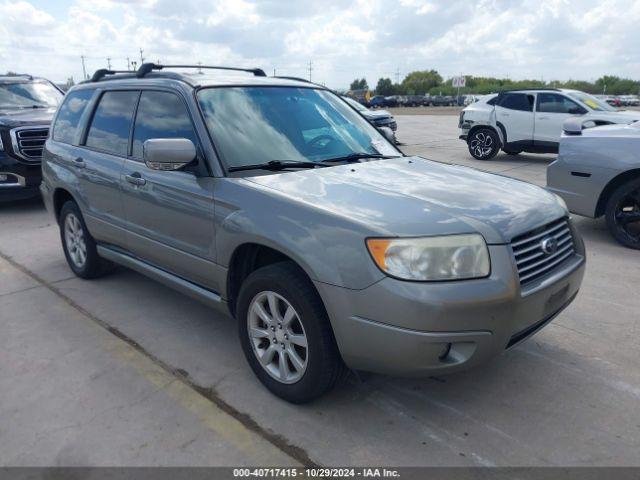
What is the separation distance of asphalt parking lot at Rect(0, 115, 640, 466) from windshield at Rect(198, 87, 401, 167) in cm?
137

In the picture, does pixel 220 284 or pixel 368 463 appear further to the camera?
pixel 220 284

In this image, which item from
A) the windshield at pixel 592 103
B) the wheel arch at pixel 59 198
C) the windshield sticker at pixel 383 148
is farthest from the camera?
the windshield at pixel 592 103

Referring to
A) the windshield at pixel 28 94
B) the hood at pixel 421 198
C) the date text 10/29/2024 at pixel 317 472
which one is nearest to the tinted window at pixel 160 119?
the hood at pixel 421 198

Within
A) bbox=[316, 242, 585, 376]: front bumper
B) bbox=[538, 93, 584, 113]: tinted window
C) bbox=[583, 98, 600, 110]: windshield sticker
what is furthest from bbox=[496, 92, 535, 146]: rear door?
bbox=[316, 242, 585, 376]: front bumper

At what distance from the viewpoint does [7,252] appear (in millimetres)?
6148

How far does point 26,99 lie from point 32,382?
7728mm

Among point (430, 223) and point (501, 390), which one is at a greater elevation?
point (430, 223)

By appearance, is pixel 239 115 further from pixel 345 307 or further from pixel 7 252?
pixel 7 252

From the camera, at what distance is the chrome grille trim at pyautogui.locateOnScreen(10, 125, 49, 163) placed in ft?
26.2

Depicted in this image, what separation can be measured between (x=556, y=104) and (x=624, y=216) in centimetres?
724

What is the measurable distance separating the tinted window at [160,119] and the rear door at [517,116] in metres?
10.6

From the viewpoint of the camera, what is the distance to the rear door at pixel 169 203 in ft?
11.2

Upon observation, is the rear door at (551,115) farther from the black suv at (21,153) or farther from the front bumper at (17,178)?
the front bumper at (17,178)

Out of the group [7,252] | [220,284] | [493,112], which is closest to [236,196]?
[220,284]
